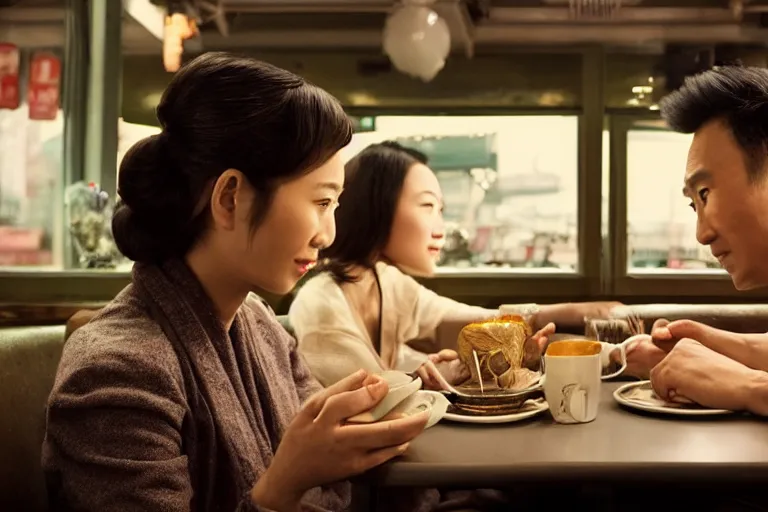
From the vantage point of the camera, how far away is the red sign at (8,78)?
4305 millimetres

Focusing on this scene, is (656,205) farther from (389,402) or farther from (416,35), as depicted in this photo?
(389,402)

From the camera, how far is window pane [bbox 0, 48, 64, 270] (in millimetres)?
4320

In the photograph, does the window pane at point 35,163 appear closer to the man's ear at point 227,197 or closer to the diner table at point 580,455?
the man's ear at point 227,197

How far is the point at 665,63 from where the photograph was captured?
4.66 m

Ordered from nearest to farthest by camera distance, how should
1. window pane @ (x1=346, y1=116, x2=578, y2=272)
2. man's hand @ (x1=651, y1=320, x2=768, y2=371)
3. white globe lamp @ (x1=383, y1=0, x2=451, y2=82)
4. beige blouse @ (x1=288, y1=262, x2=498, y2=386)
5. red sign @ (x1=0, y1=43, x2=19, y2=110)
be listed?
man's hand @ (x1=651, y1=320, x2=768, y2=371), beige blouse @ (x1=288, y1=262, x2=498, y2=386), white globe lamp @ (x1=383, y1=0, x2=451, y2=82), red sign @ (x1=0, y1=43, x2=19, y2=110), window pane @ (x1=346, y1=116, x2=578, y2=272)

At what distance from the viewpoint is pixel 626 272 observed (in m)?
4.58

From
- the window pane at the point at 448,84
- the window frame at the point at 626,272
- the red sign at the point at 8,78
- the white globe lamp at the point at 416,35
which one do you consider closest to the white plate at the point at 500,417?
the white globe lamp at the point at 416,35

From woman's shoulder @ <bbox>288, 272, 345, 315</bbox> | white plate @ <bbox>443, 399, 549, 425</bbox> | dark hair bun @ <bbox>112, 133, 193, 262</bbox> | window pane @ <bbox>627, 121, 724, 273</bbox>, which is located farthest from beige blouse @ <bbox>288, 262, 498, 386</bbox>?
window pane @ <bbox>627, 121, 724, 273</bbox>

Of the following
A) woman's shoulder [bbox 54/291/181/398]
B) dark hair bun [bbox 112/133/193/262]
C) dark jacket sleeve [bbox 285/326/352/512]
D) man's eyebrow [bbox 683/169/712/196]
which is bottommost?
dark jacket sleeve [bbox 285/326/352/512]

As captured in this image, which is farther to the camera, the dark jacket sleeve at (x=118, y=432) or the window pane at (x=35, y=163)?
the window pane at (x=35, y=163)

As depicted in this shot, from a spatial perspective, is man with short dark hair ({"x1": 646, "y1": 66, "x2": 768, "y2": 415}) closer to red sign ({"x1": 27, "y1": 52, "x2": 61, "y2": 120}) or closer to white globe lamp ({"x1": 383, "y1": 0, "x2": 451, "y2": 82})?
white globe lamp ({"x1": 383, "y1": 0, "x2": 451, "y2": 82})

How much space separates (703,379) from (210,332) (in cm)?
84

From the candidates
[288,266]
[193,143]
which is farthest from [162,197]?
[288,266]

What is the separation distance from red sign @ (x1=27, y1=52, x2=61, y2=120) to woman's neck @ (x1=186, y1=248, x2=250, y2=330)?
11.5ft
